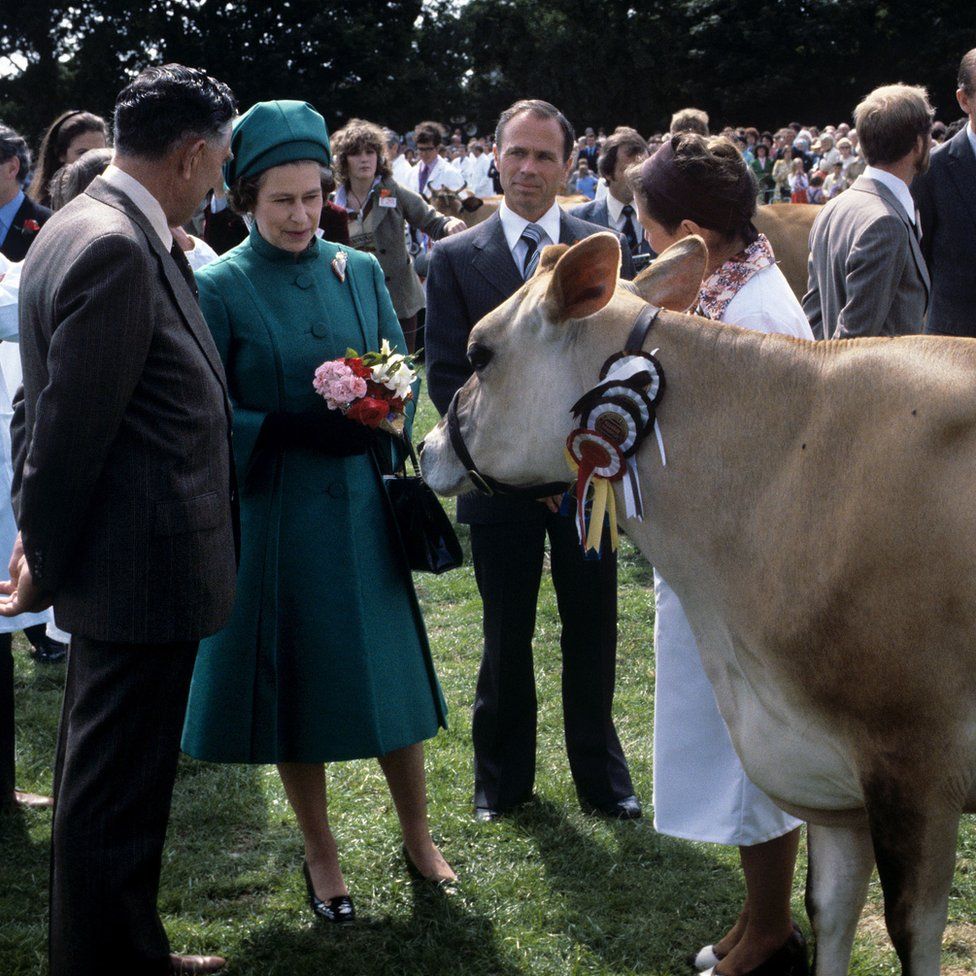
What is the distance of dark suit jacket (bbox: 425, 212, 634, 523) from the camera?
15.3ft

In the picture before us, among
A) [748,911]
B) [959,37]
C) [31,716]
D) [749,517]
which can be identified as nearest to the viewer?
[749,517]

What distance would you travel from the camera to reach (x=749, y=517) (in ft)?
A: 9.39

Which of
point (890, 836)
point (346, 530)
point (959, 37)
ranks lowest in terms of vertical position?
point (890, 836)

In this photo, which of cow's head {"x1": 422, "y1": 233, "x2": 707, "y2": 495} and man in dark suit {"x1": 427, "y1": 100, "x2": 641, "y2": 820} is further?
man in dark suit {"x1": 427, "y1": 100, "x2": 641, "y2": 820}

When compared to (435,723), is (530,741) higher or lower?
lower

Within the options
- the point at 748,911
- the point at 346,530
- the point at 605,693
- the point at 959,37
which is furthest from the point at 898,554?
the point at 959,37

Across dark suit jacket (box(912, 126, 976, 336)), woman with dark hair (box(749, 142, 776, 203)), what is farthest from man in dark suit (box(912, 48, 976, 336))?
woman with dark hair (box(749, 142, 776, 203))

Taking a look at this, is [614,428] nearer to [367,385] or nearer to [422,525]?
[367,385]

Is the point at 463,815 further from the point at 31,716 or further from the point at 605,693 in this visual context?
the point at 31,716

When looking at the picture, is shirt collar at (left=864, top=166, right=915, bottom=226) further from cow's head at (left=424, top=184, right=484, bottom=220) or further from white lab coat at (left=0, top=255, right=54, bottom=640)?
cow's head at (left=424, top=184, right=484, bottom=220)

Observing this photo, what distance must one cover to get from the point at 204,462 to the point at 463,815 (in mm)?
2181

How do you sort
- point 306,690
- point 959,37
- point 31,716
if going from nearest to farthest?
point 306,690, point 31,716, point 959,37

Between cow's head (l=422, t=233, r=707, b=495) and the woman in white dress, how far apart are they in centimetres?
25

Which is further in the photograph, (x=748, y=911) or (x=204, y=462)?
(x=748, y=911)
